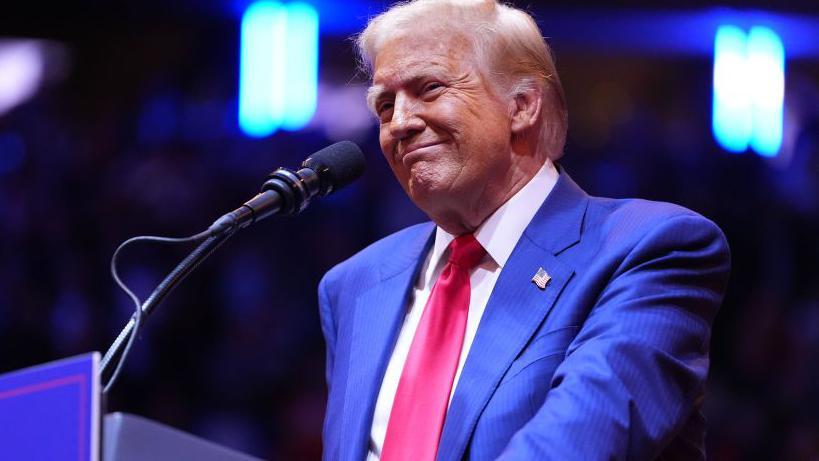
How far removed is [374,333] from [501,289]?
30cm

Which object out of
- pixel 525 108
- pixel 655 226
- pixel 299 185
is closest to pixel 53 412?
pixel 299 185

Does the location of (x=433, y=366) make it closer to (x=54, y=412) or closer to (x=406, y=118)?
(x=406, y=118)

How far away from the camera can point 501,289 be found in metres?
1.83

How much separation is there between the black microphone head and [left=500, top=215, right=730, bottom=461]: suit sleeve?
0.46 m

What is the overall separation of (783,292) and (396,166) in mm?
2986

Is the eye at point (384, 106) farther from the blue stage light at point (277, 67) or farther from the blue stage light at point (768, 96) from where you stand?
the blue stage light at point (768, 96)

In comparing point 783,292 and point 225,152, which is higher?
point 225,152

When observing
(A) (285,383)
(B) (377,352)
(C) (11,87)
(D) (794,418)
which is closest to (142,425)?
(B) (377,352)

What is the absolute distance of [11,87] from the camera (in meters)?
5.21

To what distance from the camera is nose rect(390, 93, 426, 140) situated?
197cm

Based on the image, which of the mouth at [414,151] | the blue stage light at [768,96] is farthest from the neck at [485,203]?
the blue stage light at [768,96]

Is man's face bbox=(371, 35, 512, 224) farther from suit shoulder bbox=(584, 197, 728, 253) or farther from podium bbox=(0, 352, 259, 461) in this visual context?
podium bbox=(0, 352, 259, 461)

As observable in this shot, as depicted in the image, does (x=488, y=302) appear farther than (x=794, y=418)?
No

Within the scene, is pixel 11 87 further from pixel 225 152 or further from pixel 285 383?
pixel 285 383
